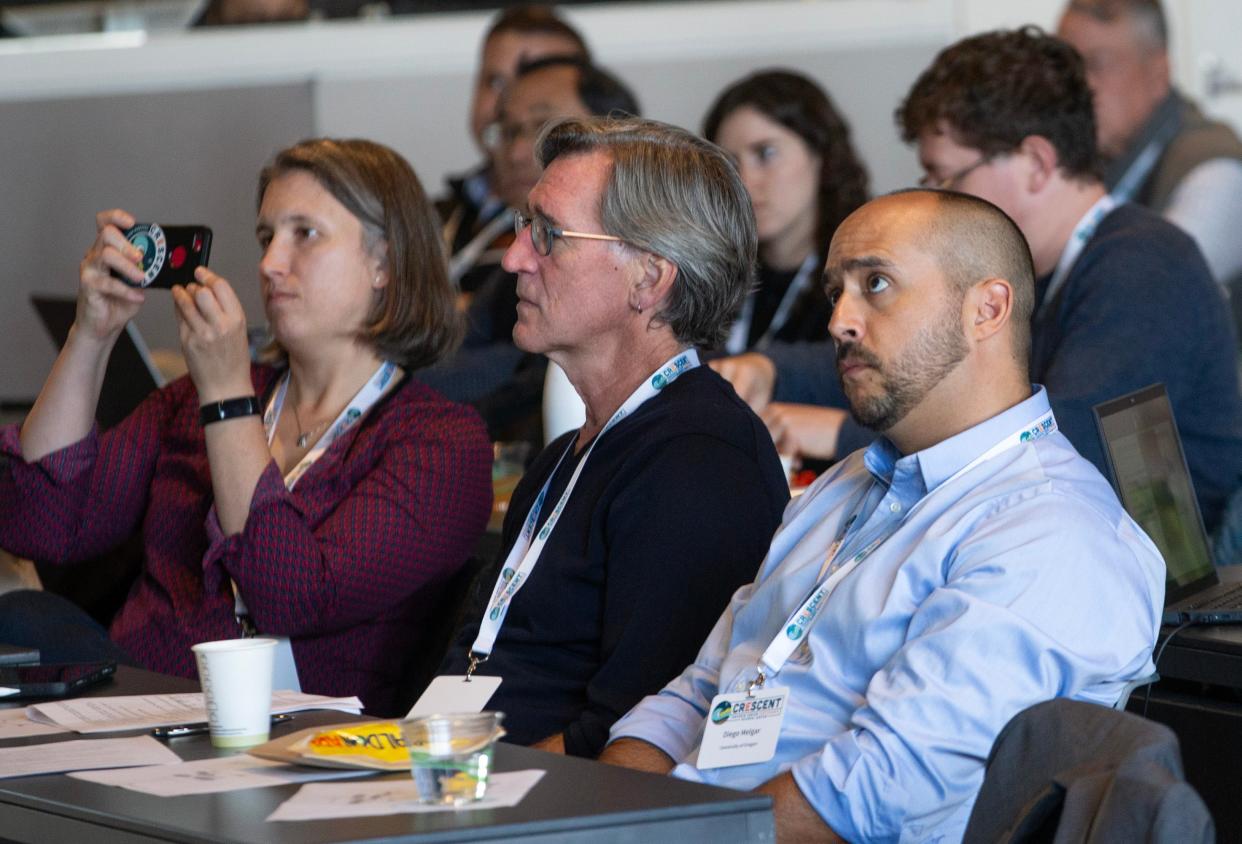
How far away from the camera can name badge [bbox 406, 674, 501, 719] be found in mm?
1827

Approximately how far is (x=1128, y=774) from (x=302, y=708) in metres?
0.83

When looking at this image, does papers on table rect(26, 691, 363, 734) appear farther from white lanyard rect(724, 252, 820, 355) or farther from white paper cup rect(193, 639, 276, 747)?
white lanyard rect(724, 252, 820, 355)

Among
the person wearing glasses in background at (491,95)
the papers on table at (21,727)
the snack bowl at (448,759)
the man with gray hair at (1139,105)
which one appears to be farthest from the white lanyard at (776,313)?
the snack bowl at (448,759)

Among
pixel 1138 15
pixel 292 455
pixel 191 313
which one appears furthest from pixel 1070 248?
pixel 1138 15

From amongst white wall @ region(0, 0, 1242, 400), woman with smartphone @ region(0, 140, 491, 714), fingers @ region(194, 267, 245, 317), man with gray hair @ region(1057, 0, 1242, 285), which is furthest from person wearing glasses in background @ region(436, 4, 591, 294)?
fingers @ region(194, 267, 245, 317)

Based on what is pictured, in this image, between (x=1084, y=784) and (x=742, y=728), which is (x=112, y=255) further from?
(x=1084, y=784)

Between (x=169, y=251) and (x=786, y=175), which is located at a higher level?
(x=786, y=175)

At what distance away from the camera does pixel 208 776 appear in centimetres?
136

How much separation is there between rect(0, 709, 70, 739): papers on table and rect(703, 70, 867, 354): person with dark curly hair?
202 centimetres

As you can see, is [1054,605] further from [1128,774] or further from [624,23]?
[624,23]

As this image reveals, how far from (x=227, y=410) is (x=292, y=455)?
247 millimetres

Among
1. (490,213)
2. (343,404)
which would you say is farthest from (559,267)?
(490,213)

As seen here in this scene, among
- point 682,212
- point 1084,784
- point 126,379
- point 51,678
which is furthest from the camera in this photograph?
point 126,379

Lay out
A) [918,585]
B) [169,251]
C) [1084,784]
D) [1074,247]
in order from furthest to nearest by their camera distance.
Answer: [1074,247]
[169,251]
[918,585]
[1084,784]
